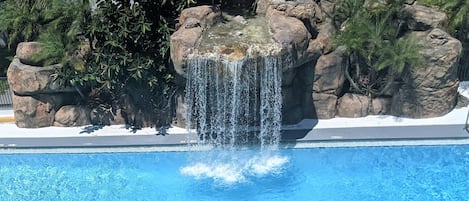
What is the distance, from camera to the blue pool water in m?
11.2

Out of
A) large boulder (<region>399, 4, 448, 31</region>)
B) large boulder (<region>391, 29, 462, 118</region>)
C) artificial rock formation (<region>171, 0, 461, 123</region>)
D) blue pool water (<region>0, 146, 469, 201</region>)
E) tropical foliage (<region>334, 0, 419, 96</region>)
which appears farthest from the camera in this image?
large boulder (<region>399, 4, 448, 31</region>)

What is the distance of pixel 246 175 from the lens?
11.9 metres

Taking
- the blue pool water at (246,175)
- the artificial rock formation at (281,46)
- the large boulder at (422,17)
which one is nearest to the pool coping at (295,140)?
the blue pool water at (246,175)

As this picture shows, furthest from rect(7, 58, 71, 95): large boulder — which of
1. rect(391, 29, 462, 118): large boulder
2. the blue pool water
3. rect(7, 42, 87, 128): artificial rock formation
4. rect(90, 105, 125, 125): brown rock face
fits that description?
rect(391, 29, 462, 118): large boulder

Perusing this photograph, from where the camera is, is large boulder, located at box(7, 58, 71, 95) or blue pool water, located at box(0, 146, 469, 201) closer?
blue pool water, located at box(0, 146, 469, 201)

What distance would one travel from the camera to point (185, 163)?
12.7 m

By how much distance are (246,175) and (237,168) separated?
0.39 metres

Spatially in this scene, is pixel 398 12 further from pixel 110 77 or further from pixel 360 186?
pixel 110 77

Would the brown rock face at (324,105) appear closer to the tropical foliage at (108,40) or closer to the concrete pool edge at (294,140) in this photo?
the concrete pool edge at (294,140)

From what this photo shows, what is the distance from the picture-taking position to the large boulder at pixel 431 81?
1299 centimetres

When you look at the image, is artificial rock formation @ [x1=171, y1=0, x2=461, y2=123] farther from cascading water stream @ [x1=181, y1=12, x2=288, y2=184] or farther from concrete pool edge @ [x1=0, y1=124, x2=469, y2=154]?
concrete pool edge @ [x1=0, y1=124, x2=469, y2=154]

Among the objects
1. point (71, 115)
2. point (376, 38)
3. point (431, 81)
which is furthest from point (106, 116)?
point (431, 81)

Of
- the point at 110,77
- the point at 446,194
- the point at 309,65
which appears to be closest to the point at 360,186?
the point at 446,194

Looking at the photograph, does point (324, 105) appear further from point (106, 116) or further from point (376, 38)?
point (106, 116)
